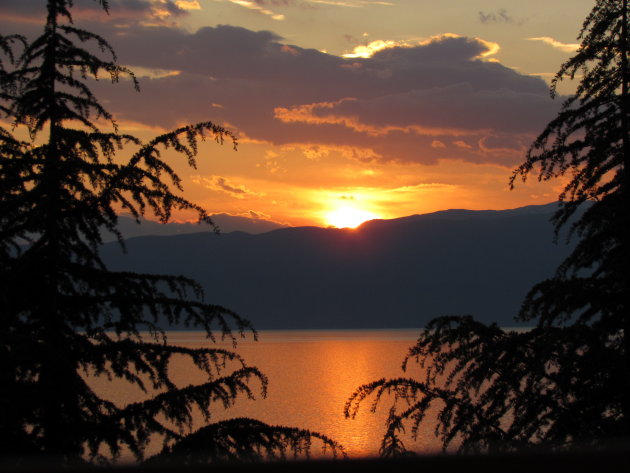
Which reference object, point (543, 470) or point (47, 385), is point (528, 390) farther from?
point (543, 470)

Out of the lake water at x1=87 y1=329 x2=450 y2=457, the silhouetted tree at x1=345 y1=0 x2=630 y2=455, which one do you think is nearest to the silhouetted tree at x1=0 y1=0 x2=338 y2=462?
the silhouetted tree at x1=345 y1=0 x2=630 y2=455

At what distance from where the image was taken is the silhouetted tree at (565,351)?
355 inches

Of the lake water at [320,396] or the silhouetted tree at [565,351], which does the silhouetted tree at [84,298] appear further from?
the lake water at [320,396]

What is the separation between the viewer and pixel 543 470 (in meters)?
2.21

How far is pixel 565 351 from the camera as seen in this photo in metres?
9.66

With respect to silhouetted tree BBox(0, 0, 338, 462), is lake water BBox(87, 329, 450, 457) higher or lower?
lower

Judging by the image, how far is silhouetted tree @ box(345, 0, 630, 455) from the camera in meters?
9.02

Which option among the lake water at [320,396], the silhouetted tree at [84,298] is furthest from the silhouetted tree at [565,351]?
the lake water at [320,396]

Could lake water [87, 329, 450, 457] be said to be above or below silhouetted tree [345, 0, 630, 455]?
below

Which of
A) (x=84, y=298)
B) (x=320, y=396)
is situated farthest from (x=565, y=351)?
(x=320, y=396)

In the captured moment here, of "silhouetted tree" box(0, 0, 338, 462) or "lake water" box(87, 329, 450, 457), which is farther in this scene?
"lake water" box(87, 329, 450, 457)

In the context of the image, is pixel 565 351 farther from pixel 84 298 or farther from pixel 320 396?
pixel 320 396

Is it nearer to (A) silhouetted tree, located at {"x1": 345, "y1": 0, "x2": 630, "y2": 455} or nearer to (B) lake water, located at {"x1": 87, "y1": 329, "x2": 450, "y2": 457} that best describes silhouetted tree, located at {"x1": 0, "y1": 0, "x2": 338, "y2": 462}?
(A) silhouetted tree, located at {"x1": 345, "y1": 0, "x2": 630, "y2": 455}

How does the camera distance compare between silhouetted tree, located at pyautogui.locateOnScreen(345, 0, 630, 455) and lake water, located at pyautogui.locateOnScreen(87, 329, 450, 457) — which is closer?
silhouetted tree, located at pyautogui.locateOnScreen(345, 0, 630, 455)
